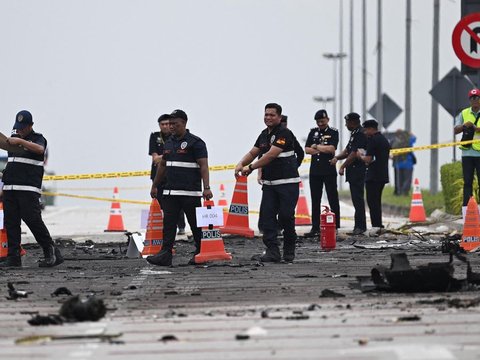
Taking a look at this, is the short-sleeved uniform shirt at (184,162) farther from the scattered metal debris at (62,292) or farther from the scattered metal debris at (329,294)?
the scattered metal debris at (329,294)

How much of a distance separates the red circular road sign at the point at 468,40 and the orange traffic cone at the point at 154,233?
4.10 m

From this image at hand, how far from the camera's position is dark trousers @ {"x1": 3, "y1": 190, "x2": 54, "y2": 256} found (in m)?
16.8

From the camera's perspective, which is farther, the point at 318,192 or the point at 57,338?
the point at 318,192

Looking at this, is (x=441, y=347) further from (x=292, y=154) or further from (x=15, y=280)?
(x=292, y=154)

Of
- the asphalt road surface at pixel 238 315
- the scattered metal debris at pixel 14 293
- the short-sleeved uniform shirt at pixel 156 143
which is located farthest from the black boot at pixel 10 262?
the short-sleeved uniform shirt at pixel 156 143

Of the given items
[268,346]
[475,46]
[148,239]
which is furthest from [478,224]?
[268,346]

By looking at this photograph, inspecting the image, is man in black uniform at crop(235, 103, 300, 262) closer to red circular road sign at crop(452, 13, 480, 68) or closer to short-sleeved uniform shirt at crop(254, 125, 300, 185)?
short-sleeved uniform shirt at crop(254, 125, 300, 185)

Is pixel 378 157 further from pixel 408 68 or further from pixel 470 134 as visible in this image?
pixel 408 68

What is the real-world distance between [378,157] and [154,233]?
579 centimetres

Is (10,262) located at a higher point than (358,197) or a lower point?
lower

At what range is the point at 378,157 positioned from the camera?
75.0 ft

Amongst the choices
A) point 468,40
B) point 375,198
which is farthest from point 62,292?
point 375,198

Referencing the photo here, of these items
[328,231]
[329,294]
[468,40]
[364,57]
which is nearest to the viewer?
[329,294]

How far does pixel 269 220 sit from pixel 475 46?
3.71 meters
